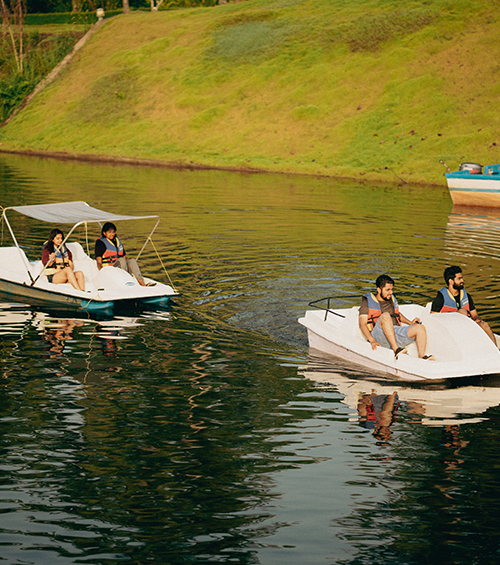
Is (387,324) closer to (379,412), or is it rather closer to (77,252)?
(379,412)

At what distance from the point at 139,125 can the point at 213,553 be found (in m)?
56.5

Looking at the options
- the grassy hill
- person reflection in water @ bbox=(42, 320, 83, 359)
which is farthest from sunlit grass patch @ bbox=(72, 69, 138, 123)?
person reflection in water @ bbox=(42, 320, 83, 359)

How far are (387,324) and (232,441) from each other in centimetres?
396

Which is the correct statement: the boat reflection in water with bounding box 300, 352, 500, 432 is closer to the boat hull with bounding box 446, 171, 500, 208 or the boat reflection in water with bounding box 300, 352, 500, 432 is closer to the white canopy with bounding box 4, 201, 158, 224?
the white canopy with bounding box 4, 201, 158, 224

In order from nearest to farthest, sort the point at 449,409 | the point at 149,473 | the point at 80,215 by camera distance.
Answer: the point at 149,473
the point at 449,409
the point at 80,215

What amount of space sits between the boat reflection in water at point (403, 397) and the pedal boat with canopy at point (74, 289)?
5046mm

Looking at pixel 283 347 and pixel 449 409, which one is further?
pixel 283 347

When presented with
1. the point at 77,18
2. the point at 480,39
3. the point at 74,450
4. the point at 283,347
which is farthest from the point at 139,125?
the point at 74,450

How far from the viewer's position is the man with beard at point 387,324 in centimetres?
1216

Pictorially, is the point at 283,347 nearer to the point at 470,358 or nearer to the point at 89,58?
the point at 470,358

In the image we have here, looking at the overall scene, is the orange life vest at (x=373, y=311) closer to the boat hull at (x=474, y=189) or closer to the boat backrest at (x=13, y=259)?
the boat backrest at (x=13, y=259)

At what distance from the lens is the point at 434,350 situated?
12.1 m

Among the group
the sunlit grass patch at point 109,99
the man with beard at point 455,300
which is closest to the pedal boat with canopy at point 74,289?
the man with beard at point 455,300

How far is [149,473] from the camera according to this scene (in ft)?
28.1
